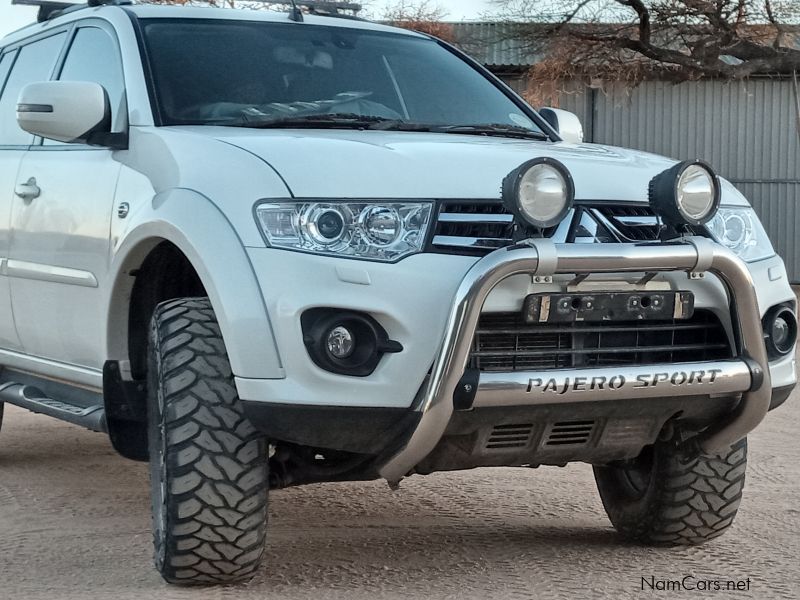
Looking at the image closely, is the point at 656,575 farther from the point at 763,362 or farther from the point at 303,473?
the point at 303,473

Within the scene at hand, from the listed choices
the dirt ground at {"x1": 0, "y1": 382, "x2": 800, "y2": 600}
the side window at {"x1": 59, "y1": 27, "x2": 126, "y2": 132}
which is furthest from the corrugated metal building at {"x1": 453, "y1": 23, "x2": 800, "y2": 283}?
the side window at {"x1": 59, "y1": 27, "x2": 126, "y2": 132}

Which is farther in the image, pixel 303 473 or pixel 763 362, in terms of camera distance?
pixel 303 473

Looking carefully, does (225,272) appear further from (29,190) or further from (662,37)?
(662,37)

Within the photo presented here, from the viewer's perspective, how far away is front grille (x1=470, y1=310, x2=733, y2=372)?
3.50m

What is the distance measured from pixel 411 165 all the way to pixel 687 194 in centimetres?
78

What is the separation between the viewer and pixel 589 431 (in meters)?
3.83

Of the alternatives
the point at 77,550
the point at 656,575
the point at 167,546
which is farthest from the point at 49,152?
the point at 656,575

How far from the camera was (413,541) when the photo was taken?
15.0ft

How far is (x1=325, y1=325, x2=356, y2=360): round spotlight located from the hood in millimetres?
369

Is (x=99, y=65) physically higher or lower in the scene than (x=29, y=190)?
higher

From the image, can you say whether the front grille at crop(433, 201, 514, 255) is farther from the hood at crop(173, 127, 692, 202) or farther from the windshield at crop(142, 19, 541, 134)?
Answer: the windshield at crop(142, 19, 541, 134)

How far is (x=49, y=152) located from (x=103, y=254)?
88 centimetres

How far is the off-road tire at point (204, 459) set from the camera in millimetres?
3631

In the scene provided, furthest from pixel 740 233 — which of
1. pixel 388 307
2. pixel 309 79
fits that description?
pixel 309 79
